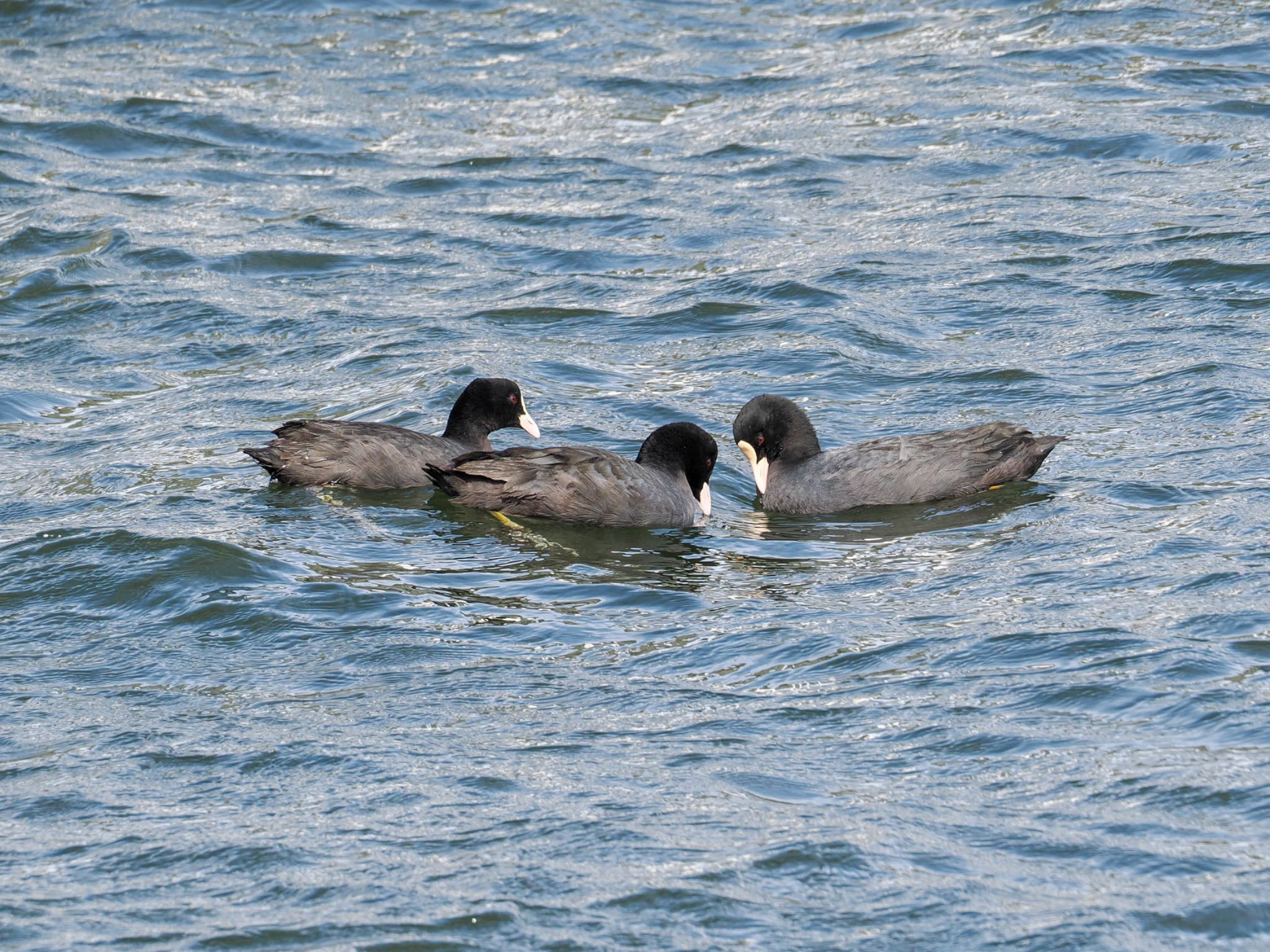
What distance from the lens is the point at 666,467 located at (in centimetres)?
954

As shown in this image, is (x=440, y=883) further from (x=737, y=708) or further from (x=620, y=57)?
(x=620, y=57)

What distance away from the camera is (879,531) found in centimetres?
898

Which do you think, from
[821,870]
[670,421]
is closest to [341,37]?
[670,421]

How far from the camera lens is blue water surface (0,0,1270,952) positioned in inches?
214

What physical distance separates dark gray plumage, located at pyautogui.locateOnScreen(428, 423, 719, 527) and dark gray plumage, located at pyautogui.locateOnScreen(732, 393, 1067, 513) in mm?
716

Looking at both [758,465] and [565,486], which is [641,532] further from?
[758,465]

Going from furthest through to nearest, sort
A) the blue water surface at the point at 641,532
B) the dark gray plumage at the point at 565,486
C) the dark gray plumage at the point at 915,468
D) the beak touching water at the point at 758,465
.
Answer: the beak touching water at the point at 758,465, the dark gray plumage at the point at 915,468, the dark gray plumage at the point at 565,486, the blue water surface at the point at 641,532

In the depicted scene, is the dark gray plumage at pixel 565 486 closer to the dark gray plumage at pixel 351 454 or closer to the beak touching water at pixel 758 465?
the dark gray plumage at pixel 351 454

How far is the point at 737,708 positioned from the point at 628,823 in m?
0.99

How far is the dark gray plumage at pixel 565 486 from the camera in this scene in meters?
9.09

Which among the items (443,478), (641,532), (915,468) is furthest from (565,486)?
(915,468)

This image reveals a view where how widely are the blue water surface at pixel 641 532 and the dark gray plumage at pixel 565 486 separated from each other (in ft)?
0.47

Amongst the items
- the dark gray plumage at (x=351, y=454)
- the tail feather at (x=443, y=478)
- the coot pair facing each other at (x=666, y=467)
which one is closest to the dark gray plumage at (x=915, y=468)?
the coot pair facing each other at (x=666, y=467)

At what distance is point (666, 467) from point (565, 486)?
2.27 feet
